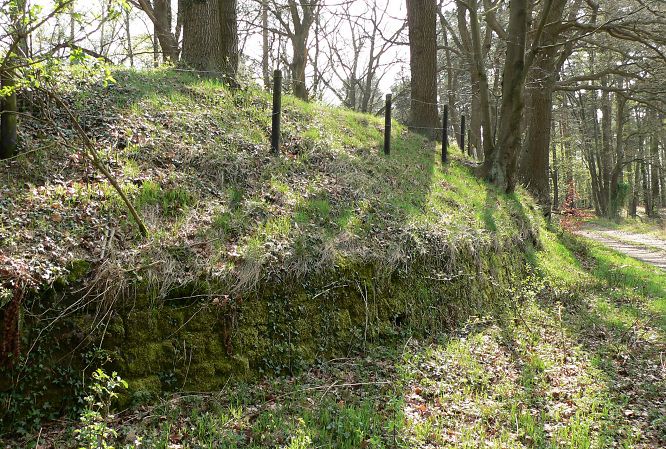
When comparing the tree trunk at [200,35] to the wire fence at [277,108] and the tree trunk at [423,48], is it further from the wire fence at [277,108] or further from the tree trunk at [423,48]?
the tree trunk at [423,48]

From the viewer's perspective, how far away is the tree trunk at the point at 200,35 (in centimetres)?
955

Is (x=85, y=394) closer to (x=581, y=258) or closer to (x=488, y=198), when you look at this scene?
(x=488, y=198)

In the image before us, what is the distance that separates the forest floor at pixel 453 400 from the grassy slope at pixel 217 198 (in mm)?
1182

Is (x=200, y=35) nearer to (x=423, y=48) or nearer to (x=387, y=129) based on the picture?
(x=387, y=129)

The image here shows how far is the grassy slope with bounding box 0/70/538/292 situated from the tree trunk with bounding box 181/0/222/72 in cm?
76

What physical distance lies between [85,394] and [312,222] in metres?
3.37

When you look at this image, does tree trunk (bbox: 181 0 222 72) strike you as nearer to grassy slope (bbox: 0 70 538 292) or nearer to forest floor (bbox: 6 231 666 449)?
grassy slope (bbox: 0 70 538 292)

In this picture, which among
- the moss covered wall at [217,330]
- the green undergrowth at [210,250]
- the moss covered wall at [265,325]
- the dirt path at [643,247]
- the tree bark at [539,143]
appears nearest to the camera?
the moss covered wall at [217,330]

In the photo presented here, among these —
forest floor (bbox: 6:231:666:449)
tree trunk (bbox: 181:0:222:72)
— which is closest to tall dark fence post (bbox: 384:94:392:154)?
tree trunk (bbox: 181:0:222:72)

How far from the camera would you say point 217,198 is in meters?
6.30

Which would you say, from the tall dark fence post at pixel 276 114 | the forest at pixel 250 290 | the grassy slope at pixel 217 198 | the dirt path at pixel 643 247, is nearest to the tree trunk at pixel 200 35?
the forest at pixel 250 290


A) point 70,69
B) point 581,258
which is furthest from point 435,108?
point 70,69

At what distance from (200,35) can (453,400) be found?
8205 mm

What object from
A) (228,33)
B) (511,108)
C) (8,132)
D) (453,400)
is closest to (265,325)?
(453,400)
